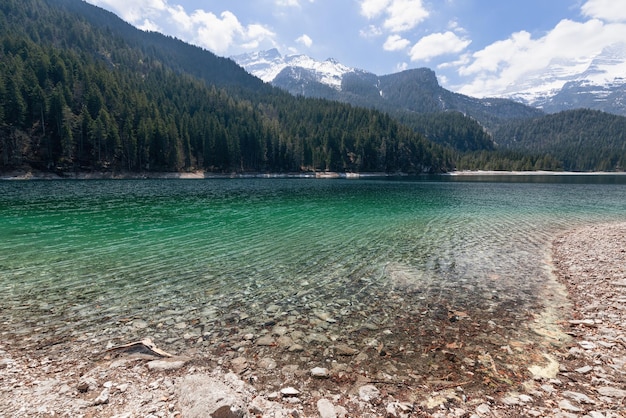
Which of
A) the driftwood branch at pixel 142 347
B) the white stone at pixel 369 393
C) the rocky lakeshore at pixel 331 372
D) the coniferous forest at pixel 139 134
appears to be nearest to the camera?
the rocky lakeshore at pixel 331 372

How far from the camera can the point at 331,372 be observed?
22.8 feet

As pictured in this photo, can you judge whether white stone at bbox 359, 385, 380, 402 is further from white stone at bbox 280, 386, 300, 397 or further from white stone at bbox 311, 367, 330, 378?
white stone at bbox 280, 386, 300, 397

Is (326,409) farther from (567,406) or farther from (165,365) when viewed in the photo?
(567,406)

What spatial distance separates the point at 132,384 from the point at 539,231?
99.4ft

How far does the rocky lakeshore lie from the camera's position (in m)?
5.58

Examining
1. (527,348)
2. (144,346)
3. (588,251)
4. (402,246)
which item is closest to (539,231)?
(588,251)

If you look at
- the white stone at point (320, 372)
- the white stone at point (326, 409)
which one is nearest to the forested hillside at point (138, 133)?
the white stone at point (320, 372)

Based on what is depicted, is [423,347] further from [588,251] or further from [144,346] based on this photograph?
[588,251]

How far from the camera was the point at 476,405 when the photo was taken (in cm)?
577

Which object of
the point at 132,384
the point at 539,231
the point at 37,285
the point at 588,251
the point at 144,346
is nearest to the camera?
the point at 132,384

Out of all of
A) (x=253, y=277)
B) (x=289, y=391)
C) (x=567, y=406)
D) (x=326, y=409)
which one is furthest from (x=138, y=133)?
(x=567, y=406)

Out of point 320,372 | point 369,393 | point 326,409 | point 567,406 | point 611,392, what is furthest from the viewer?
point 320,372

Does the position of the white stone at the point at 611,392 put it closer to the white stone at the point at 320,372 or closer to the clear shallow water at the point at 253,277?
the clear shallow water at the point at 253,277

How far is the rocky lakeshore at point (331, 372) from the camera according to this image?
558cm
